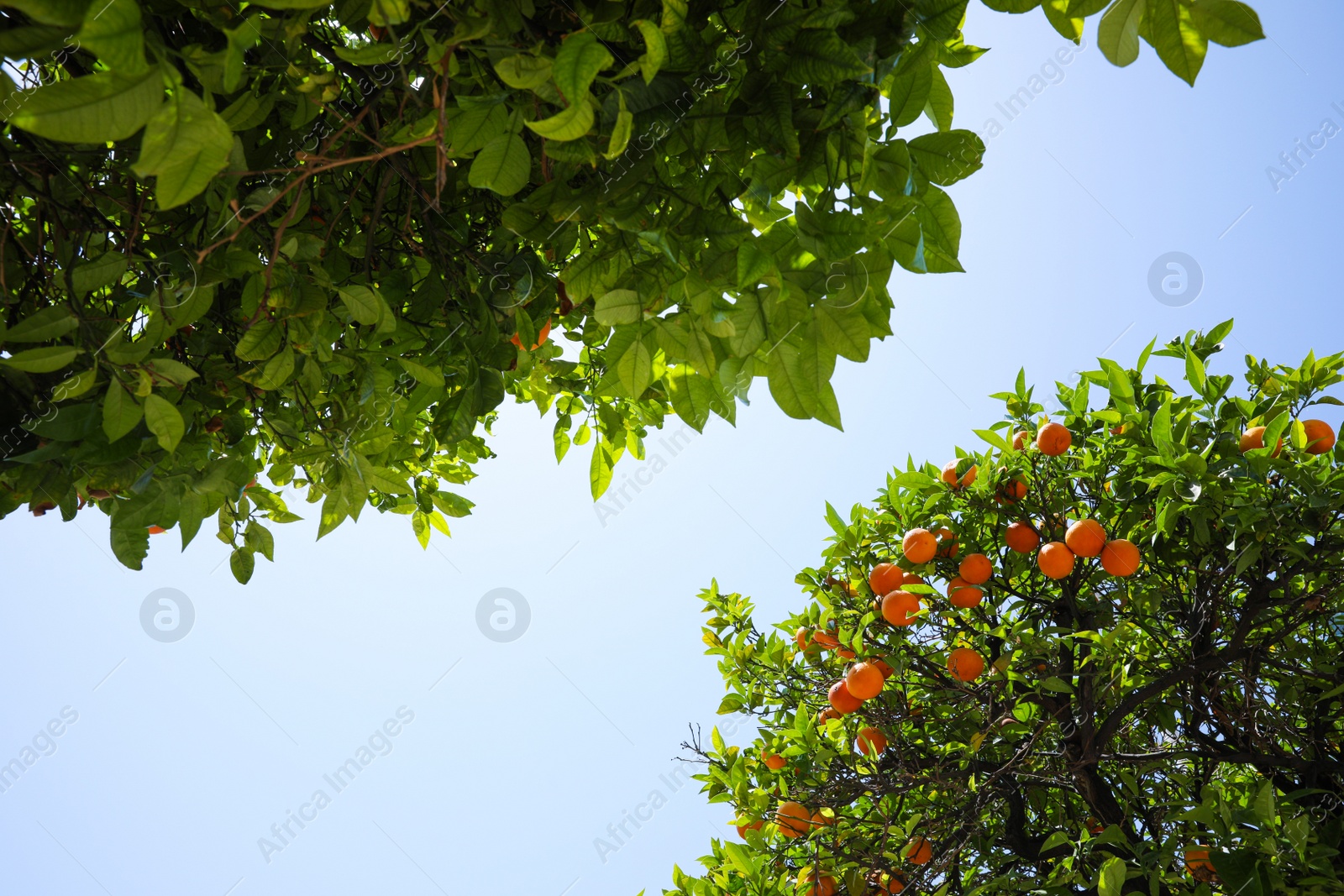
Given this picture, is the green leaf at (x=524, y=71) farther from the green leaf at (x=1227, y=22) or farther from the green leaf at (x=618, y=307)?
the green leaf at (x=1227, y=22)

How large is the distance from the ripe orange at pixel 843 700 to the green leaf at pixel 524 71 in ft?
5.71

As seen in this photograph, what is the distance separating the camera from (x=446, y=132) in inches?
38.7

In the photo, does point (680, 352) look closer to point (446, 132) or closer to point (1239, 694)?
point (446, 132)

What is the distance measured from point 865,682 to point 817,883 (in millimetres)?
556

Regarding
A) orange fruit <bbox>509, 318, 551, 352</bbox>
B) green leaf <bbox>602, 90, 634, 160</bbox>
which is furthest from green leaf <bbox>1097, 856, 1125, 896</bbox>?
green leaf <bbox>602, 90, 634, 160</bbox>

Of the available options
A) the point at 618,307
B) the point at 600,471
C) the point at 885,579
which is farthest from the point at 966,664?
the point at 618,307

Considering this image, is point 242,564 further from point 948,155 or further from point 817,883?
point 817,883

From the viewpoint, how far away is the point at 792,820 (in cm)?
219

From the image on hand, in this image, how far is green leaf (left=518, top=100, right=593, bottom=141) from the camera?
75 centimetres

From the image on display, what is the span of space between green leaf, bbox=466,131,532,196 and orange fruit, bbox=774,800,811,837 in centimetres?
190

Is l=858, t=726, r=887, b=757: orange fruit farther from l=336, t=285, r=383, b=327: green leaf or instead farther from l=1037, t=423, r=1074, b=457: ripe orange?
l=336, t=285, r=383, b=327: green leaf

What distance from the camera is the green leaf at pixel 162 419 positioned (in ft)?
3.40

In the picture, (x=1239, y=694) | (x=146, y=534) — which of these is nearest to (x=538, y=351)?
(x=146, y=534)

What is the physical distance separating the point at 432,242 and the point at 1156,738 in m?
2.64
